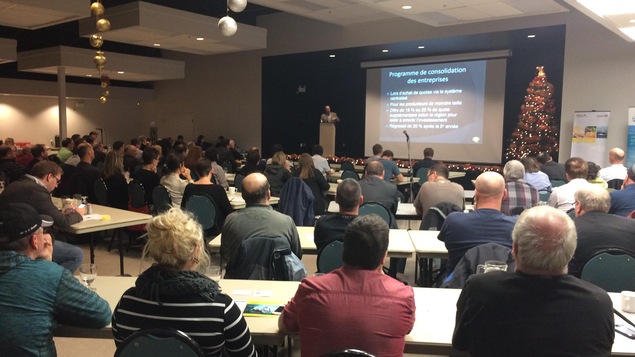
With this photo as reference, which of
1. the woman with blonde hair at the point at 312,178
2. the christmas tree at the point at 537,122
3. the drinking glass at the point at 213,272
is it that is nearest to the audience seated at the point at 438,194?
the woman with blonde hair at the point at 312,178

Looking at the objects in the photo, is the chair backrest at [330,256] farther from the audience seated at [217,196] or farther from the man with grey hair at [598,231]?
the audience seated at [217,196]

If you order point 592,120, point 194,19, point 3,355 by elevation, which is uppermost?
point 194,19

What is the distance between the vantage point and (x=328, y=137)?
1280 centimetres

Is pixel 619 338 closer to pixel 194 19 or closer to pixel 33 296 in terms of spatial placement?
pixel 33 296

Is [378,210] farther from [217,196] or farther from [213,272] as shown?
[213,272]

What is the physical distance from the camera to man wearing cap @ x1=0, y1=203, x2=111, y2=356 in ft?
6.45

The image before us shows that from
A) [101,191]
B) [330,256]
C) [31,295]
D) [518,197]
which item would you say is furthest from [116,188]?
[518,197]

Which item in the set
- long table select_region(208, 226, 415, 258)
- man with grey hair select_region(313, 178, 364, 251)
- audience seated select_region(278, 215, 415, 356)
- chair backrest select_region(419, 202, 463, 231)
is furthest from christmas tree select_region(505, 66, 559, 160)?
audience seated select_region(278, 215, 415, 356)

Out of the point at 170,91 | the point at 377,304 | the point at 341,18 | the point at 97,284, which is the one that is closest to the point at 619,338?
the point at 377,304

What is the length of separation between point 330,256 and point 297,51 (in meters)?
10.9

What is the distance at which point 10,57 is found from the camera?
441 inches

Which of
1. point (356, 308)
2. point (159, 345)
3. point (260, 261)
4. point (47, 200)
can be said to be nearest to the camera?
point (159, 345)

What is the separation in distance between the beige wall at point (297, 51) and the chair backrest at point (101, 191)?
7659 millimetres

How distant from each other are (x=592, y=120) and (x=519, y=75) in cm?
188
